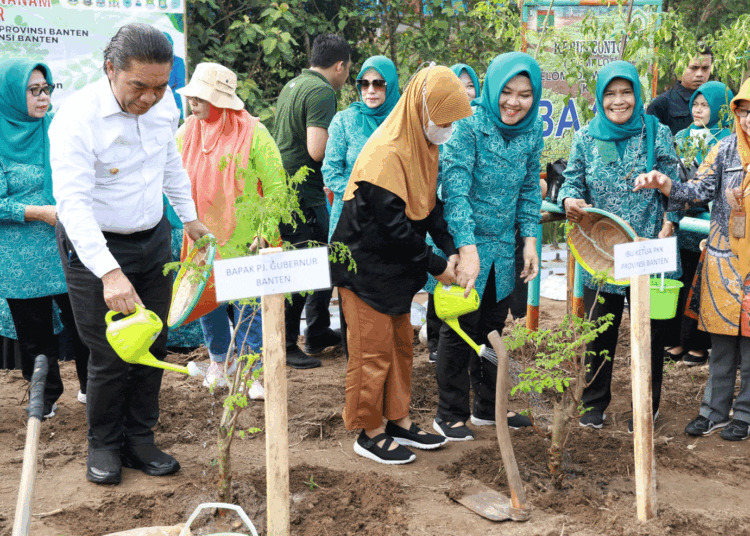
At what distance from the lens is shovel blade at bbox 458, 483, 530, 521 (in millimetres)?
2621

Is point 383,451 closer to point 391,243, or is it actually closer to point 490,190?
point 391,243

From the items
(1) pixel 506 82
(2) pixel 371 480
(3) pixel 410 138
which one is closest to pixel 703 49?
(1) pixel 506 82

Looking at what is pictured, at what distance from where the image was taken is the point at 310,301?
4703 mm

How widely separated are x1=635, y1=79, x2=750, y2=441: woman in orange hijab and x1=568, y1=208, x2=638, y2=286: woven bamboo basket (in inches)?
9.6

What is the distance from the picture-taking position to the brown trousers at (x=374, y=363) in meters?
2.99

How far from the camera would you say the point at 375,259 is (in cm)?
293

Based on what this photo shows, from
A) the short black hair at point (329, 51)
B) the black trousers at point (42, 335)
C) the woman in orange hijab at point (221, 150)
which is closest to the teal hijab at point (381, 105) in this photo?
the short black hair at point (329, 51)

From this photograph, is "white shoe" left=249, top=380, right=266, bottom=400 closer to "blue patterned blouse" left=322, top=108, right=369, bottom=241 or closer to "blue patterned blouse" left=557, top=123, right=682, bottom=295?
"blue patterned blouse" left=322, top=108, right=369, bottom=241

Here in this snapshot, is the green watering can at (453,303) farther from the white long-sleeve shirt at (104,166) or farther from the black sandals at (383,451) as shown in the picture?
the white long-sleeve shirt at (104,166)

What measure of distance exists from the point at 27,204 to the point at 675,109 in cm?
408

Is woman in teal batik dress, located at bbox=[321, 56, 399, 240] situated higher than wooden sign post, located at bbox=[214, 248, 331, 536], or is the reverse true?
woman in teal batik dress, located at bbox=[321, 56, 399, 240]

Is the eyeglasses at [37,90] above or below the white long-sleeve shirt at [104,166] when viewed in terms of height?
above

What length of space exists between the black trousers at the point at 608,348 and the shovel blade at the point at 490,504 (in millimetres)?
822

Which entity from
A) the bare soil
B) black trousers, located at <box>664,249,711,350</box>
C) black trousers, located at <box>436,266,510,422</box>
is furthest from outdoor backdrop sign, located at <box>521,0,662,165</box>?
the bare soil
